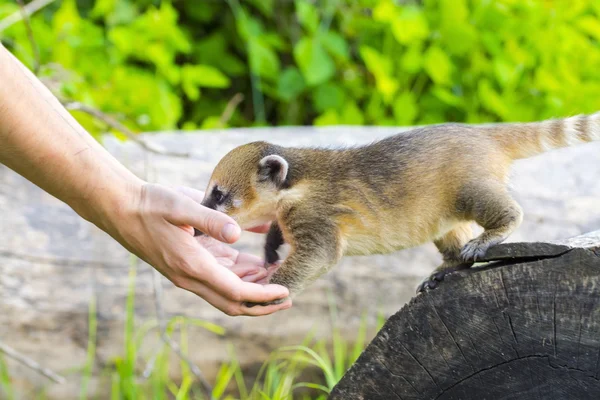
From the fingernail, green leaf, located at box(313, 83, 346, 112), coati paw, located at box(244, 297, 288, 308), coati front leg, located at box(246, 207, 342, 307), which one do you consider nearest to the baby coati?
coati front leg, located at box(246, 207, 342, 307)

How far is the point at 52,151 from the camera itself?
10.1ft

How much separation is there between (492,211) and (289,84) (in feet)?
13.1

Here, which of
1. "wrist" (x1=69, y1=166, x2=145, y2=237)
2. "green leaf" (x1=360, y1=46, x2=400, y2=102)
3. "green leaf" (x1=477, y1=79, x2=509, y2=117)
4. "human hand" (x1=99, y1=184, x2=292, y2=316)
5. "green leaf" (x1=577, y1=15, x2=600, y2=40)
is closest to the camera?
"human hand" (x1=99, y1=184, x2=292, y2=316)

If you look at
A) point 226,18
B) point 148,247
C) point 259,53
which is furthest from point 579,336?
point 226,18

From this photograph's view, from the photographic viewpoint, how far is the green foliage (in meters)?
6.30

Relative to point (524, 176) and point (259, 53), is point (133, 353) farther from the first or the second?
point (259, 53)

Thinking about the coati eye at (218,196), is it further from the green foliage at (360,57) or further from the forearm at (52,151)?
the green foliage at (360,57)

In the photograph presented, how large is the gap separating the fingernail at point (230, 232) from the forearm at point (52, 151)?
518 mm

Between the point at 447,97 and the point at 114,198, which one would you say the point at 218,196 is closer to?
the point at 114,198

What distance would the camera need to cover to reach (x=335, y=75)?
289 inches

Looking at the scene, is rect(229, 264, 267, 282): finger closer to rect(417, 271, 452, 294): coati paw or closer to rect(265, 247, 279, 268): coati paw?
rect(265, 247, 279, 268): coati paw

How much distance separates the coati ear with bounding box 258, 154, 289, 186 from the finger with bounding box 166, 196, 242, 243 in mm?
525

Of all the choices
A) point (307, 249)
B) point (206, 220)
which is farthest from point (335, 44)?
point (206, 220)

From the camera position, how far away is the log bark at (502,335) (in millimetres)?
2564
